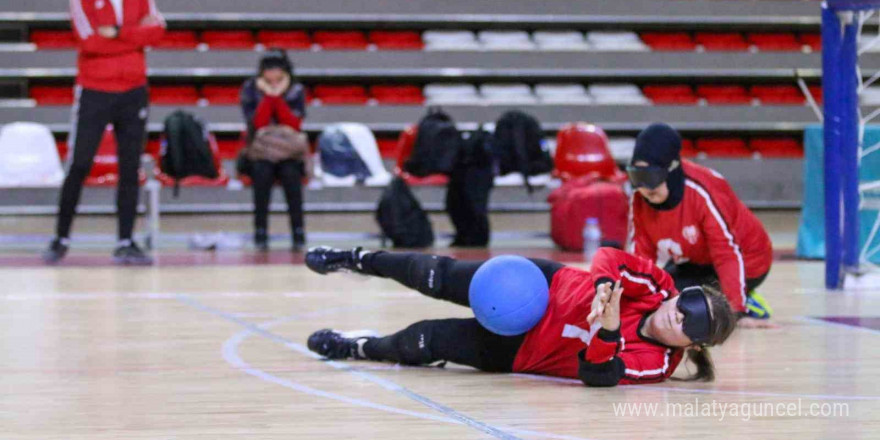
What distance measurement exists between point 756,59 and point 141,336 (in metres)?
10.6

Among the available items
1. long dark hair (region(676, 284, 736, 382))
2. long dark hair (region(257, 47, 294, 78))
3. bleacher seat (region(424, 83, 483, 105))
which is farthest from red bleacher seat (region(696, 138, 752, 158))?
long dark hair (region(676, 284, 736, 382))

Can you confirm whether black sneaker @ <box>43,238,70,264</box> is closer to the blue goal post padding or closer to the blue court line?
Answer: the blue court line

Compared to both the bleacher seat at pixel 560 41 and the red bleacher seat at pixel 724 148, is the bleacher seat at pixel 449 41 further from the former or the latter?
the red bleacher seat at pixel 724 148

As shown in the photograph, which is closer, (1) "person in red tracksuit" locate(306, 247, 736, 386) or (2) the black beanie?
(1) "person in red tracksuit" locate(306, 247, 736, 386)

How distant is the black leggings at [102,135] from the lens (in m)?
7.67

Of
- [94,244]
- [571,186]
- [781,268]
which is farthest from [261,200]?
[781,268]

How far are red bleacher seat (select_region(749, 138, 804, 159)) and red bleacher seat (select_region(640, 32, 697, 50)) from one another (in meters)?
1.32

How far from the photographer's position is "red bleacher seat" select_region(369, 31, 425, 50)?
13.3 meters

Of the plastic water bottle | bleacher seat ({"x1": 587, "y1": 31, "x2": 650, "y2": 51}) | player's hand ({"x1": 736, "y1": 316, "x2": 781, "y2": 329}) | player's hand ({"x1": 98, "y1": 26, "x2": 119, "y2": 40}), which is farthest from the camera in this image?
bleacher seat ({"x1": 587, "y1": 31, "x2": 650, "y2": 51})

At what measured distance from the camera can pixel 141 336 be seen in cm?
454

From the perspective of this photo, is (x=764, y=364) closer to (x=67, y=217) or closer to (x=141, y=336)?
(x=141, y=336)

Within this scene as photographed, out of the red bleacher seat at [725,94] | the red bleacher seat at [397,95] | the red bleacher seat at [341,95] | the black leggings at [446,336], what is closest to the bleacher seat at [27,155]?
the red bleacher seat at [341,95]

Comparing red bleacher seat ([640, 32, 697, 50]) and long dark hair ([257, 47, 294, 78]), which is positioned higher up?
red bleacher seat ([640, 32, 697, 50])

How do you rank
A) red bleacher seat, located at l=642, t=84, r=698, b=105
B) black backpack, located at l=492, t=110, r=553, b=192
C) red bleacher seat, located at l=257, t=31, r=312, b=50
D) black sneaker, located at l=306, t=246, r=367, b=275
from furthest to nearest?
red bleacher seat, located at l=642, t=84, r=698, b=105 → red bleacher seat, located at l=257, t=31, r=312, b=50 → black backpack, located at l=492, t=110, r=553, b=192 → black sneaker, located at l=306, t=246, r=367, b=275
